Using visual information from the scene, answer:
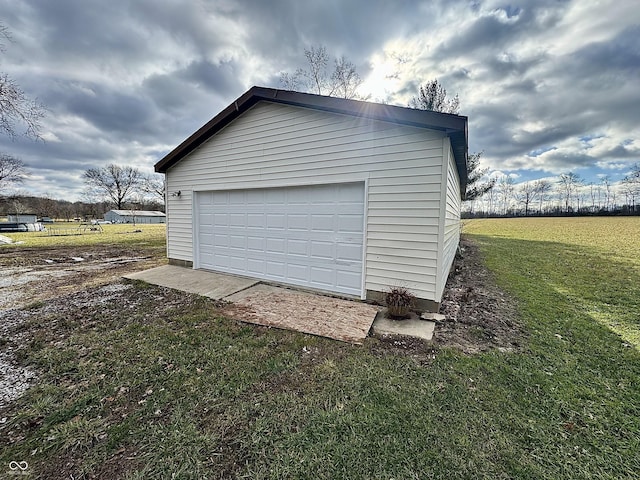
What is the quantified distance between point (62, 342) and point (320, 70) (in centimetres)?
1652

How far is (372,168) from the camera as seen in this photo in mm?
5074

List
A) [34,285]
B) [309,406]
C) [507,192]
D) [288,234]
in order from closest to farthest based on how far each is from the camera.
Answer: [309,406] < [288,234] < [34,285] < [507,192]

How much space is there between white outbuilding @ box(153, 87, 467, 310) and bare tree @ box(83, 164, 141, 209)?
59096 millimetres

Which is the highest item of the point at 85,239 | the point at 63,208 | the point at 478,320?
the point at 63,208

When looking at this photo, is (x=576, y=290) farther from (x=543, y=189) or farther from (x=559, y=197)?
(x=559, y=197)

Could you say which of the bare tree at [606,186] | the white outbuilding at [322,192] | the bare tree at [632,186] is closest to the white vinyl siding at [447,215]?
the white outbuilding at [322,192]

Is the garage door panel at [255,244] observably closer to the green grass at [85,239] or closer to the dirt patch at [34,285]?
the dirt patch at [34,285]

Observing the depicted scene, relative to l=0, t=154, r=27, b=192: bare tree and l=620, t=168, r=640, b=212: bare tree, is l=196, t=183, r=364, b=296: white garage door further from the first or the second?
l=620, t=168, r=640, b=212: bare tree

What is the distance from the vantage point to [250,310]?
4.83 meters

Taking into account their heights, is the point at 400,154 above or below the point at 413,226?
above

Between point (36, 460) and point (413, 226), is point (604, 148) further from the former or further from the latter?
point (36, 460)

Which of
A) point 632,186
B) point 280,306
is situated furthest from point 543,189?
point 280,306

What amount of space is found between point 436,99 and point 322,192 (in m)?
15.3

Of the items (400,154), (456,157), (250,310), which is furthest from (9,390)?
(456,157)
